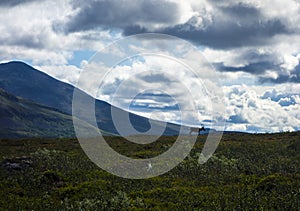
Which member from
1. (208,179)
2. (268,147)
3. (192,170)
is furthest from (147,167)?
(268,147)

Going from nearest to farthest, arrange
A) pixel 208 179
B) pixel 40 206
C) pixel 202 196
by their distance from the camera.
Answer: pixel 40 206
pixel 202 196
pixel 208 179

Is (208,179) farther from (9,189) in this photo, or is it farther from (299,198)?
(9,189)

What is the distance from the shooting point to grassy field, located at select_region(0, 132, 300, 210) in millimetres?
31766

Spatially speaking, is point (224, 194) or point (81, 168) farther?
point (81, 168)

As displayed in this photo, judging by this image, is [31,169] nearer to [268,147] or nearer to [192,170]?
[192,170]

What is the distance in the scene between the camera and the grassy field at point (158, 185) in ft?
104

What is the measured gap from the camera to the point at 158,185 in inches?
1593

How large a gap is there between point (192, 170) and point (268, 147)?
23256mm

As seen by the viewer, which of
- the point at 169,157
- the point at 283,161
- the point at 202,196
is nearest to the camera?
the point at 202,196

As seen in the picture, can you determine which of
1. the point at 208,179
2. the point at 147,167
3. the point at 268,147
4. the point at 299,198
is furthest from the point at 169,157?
the point at 299,198

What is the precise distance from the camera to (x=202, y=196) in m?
35.1

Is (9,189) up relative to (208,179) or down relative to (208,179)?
up

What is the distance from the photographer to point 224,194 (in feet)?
118

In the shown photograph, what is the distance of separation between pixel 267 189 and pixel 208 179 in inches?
340
